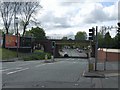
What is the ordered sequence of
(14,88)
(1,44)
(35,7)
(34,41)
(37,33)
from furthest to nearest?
(37,33), (34,41), (35,7), (1,44), (14,88)

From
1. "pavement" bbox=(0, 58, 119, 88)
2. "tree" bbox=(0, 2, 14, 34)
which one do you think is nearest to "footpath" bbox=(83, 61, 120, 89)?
"pavement" bbox=(0, 58, 119, 88)

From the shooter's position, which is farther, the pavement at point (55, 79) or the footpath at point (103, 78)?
the footpath at point (103, 78)

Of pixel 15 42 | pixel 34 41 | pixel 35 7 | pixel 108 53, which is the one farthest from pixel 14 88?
pixel 34 41

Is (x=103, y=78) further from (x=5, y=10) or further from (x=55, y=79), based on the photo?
(x=5, y=10)

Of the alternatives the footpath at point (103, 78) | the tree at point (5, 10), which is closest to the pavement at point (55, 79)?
the footpath at point (103, 78)

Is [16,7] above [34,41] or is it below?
above

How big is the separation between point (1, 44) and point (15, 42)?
6.90 meters

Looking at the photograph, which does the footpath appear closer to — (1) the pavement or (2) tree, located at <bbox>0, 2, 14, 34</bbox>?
(1) the pavement

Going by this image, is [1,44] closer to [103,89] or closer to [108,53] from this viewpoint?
[108,53]

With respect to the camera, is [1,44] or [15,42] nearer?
[1,44]

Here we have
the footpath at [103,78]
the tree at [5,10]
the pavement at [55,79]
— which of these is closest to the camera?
the pavement at [55,79]

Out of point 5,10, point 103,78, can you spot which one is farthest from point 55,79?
point 5,10

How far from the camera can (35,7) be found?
86.0 meters

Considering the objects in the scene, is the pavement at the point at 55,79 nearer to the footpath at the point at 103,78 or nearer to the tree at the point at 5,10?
the footpath at the point at 103,78
